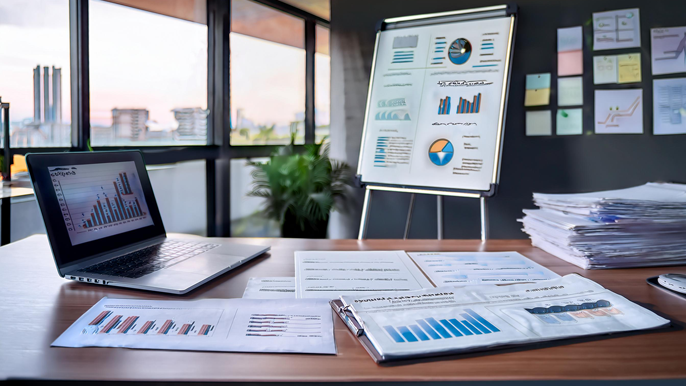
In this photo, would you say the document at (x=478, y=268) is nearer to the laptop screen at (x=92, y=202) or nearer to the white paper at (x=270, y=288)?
the white paper at (x=270, y=288)

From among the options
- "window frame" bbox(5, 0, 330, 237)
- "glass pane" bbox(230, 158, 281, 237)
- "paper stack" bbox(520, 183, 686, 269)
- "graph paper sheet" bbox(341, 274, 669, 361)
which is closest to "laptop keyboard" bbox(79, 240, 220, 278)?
"graph paper sheet" bbox(341, 274, 669, 361)

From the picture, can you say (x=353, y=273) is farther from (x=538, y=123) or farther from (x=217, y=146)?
(x=217, y=146)

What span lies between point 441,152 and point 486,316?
5.75 feet

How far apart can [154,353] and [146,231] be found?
610 mm

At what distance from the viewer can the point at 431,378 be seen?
0.54 m

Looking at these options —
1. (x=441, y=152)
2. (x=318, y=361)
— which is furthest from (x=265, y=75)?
(x=318, y=361)

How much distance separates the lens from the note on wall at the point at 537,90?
9.83ft

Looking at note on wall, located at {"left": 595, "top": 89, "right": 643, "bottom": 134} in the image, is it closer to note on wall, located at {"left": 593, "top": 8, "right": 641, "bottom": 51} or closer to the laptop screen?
note on wall, located at {"left": 593, "top": 8, "right": 641, "bottom": 51}

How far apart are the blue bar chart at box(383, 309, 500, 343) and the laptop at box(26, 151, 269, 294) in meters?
0.40

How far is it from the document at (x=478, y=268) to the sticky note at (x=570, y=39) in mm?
2280

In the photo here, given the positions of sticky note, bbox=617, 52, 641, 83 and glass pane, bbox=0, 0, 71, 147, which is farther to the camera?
sticky note, bbox=617, 52, 641, 83

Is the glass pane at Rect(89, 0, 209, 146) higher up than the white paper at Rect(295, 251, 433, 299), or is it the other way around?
the glass pane at Rect(89, 0, 209, 146)

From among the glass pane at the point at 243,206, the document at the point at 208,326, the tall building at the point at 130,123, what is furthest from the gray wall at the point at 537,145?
the document at the point at 208,326

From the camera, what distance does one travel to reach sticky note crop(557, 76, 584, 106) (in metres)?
2.96
